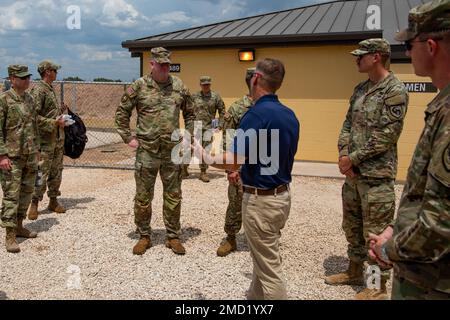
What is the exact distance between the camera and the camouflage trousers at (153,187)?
15.4ft

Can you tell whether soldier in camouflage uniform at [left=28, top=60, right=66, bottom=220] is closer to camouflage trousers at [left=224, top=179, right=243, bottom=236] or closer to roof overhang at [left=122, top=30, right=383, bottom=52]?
camouflage trousers at [left=224, top=179, right=243, bottom=236]

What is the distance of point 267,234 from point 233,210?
185 cm

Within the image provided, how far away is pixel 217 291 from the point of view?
12.6 ft

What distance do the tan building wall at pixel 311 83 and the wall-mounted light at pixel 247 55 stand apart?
0.16 m

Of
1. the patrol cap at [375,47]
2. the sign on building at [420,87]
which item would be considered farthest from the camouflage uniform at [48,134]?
the sign on building at [420,87]

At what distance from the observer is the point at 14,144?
15.7 feet

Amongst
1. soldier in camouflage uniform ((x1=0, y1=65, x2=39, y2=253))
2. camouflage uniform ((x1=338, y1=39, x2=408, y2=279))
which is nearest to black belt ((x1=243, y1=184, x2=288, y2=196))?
camouflage uniform ((x1=338, y1=39, x2=408, y2=279))

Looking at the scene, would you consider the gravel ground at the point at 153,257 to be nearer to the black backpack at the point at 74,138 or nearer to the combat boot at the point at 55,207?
the combat boot at the point at 55,207

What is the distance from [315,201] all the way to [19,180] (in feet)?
16.1

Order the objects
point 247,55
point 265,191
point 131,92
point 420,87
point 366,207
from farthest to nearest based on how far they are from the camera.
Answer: point 247,55
point 420,87
point 131,92
point 366,207
point 265,191

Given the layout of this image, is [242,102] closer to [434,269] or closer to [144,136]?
[144,136]

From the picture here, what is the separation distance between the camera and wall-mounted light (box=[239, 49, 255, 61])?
10.5 meters

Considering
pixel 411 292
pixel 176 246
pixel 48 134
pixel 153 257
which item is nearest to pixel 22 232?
pixel 48 134

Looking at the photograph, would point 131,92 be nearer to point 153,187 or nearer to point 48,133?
point 153,187
